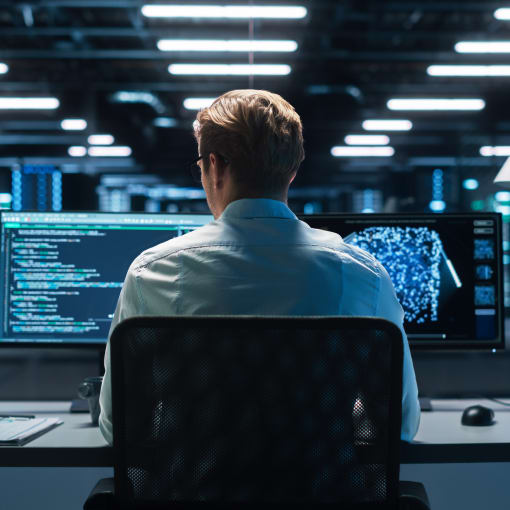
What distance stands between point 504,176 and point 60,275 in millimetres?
1300

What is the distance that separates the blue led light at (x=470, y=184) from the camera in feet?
26.2

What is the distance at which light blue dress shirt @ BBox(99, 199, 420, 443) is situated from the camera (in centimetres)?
91

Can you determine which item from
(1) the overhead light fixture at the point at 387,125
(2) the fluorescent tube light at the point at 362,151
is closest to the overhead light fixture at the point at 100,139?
(2) the fluorescent tube light at the point at 362,151

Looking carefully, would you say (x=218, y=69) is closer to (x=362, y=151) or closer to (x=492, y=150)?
(x=362, y=151)

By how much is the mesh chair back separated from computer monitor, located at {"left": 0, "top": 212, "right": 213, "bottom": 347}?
0.82m

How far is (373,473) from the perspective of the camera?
0.86 metres

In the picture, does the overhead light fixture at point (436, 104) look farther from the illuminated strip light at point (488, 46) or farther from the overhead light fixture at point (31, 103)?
the overhead light fixture at point (31, 103)

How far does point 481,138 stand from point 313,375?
8.61m

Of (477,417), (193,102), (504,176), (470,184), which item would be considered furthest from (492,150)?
(477,417)

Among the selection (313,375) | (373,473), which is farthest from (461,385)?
(313,375)

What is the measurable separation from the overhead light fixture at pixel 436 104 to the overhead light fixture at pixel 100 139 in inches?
155

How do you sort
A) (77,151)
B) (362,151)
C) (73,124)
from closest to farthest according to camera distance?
(73,124) < (77,151) < (362,151)

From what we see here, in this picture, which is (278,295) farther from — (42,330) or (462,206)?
(462,206)

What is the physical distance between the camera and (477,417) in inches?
54.7
